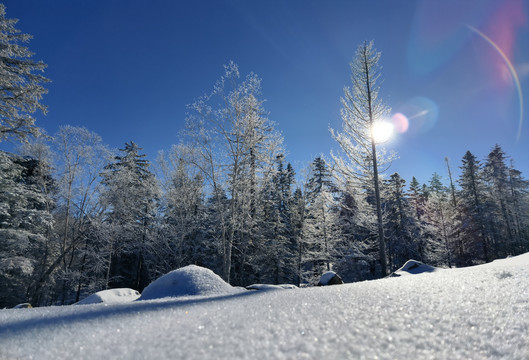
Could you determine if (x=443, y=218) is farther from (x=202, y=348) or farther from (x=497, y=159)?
(x=202, y=348)

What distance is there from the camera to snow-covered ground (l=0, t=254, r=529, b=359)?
96 cm

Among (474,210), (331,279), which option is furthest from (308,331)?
(474,210)

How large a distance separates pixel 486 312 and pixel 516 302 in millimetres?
395

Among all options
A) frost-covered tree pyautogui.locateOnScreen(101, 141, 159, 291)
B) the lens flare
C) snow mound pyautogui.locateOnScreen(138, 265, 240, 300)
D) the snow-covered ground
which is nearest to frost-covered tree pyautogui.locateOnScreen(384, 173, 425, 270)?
the lens flare

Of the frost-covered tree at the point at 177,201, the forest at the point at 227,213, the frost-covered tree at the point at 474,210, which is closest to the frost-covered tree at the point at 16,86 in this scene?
the forest at the point at 227,213

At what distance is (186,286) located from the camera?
3.29m

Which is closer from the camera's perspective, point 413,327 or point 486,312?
point 413,327

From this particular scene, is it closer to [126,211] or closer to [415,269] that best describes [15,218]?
[126,211]

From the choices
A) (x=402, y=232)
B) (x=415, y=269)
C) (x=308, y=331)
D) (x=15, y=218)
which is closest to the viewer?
(x=308, y=331)

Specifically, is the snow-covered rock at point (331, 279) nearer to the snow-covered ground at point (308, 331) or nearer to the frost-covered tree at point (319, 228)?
the snow-covered ground at point (308, 331)

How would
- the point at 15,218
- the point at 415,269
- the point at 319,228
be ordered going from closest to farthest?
the point at 415,269 → the point at 15,218 → the point at 319,228

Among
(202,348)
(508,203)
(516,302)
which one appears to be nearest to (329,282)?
(516,302)

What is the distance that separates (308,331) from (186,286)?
8.55ft

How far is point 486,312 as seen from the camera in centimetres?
141
